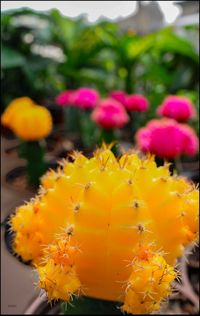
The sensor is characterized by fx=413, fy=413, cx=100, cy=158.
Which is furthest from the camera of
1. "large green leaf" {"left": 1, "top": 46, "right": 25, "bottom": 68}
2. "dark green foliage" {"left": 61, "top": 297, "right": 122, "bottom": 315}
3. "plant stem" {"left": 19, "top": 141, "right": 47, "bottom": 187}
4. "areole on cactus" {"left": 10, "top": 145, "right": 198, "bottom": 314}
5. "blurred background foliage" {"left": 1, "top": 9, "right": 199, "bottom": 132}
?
"blurred background foliage" {"left": 1, "top": 9, "right": 199, "bottom": 132}

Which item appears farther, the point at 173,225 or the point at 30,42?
the point at 30,42

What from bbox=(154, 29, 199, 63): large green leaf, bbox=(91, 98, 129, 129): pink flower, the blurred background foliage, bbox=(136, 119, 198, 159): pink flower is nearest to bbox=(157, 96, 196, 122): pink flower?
bbox=(91, 98, 129, 129): pink flower

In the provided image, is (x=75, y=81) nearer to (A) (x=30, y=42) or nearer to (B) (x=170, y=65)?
(A) (x=30, y=42)

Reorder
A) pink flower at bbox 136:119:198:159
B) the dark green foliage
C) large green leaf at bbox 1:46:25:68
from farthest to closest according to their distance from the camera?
large green leaf at bbox 1:46:25:68 < pink flower at bbox 136:119:198:159 < the dark green foliage

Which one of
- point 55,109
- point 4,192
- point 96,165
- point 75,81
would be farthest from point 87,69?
point 96,165

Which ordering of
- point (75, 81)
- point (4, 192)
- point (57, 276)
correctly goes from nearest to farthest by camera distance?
point (57, 276) → point (4, 192) → point (75, 81)

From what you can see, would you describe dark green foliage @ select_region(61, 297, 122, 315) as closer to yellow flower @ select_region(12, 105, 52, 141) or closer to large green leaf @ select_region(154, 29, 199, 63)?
yellow flower @ select_region(12, 105, 52, 141)

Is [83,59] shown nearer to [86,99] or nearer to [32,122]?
[86,99]
